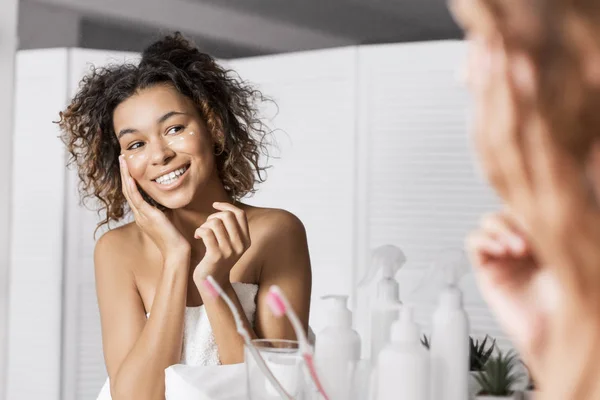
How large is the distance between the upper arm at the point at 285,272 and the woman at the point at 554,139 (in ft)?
2.80

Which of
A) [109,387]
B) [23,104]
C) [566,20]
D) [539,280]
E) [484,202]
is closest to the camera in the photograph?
[566,20]

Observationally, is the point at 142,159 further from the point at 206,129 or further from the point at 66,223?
the point at 66,223

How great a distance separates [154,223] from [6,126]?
36 cm

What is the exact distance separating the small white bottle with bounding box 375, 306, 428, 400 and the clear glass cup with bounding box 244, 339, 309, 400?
109 mm

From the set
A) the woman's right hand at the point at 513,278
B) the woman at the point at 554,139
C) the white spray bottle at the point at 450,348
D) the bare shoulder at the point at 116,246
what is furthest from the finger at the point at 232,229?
the woman at the point at 554,139

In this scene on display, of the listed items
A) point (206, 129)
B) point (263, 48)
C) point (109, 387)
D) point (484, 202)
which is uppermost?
point (263, 48)

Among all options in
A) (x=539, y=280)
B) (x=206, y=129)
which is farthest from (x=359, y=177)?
(x=539, y=280)

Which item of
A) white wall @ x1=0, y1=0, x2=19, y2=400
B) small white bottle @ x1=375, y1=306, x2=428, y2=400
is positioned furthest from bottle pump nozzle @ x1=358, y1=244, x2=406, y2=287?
white wall @ x1=0, y1=0, x2=19, y2=400

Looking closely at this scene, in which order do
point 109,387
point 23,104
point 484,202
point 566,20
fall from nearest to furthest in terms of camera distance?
point 566,20, point 484,202, point 109,387, point 23,104

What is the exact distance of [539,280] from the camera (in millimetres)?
397

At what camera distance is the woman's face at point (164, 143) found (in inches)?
47.5

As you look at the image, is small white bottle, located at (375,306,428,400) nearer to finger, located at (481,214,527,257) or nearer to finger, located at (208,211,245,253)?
finger, located at (208,211,245,253)

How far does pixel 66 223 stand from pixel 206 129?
367 mm

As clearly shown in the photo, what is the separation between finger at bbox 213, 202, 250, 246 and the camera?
3.84 ft
